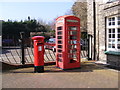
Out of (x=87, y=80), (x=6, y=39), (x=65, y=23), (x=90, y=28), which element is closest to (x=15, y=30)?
(x=6, y=39)

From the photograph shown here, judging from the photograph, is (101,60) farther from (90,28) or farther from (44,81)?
(44,81)

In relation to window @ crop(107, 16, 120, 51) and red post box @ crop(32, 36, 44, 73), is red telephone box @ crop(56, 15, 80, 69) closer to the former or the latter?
red post box @ crop(32, 36, 44, 73)

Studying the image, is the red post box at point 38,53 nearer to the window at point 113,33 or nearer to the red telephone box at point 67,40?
the red telephone box at point 67,40

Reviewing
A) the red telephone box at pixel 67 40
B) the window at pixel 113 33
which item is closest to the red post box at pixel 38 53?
the red telephone box at pixel 67 40

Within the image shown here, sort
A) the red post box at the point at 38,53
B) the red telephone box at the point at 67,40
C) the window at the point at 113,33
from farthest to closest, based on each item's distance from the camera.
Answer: the window at the point at 113,33, the red telephone box at the point at 67,40, the red post box at the point at 38,53

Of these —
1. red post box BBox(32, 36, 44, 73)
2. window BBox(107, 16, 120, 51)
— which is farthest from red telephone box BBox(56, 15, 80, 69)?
window BBox(107, 16, 120, 51)

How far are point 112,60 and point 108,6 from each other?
3142 mm

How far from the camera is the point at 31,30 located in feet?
97.2

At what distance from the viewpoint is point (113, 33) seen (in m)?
7.72

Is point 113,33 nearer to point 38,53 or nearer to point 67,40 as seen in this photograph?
point 67,40

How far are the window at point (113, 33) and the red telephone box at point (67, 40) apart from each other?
226 centimetres

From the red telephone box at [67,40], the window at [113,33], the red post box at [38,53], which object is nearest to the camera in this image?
the red post box at [38,53]

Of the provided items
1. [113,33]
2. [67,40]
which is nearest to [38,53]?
[67,40]

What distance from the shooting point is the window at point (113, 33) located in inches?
295
